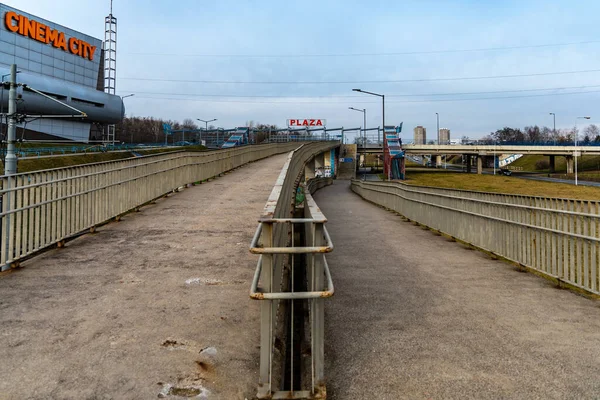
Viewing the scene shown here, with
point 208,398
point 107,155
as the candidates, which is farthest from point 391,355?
point 107,155

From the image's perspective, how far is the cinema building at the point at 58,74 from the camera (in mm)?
55875

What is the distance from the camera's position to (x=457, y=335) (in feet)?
16.5

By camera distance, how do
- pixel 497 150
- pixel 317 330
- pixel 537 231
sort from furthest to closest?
pixel 497 150, pixel 537 231, pixel 317 330

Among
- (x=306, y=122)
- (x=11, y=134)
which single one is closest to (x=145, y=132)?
(x=306, y=122)

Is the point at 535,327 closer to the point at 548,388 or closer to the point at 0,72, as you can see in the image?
the point at 548,388

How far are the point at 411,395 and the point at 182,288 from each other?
335 cm

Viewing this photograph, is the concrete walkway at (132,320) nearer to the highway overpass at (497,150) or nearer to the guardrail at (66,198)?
the guardrail at (66,198)

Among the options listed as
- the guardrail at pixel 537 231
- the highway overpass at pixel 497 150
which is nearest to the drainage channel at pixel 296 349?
the guardrail at pixel 537 231

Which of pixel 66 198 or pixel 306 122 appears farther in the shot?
pixel 306 122

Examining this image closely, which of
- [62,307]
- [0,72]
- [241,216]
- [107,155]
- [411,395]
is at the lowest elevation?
[411,395]

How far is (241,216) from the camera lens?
10914 millimetres

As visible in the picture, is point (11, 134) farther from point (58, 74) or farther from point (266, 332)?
point (58, 74)

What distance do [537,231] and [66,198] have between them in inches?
340

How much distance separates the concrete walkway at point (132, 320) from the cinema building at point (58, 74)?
52.9 m
